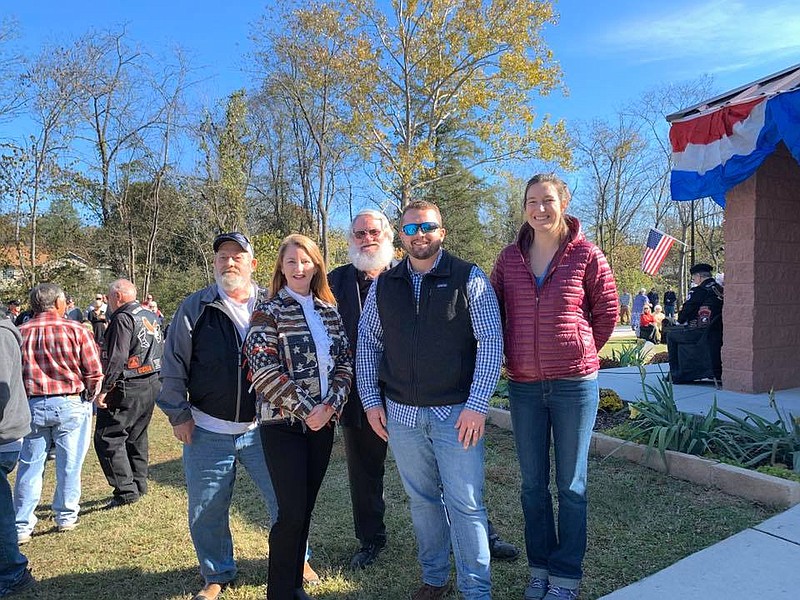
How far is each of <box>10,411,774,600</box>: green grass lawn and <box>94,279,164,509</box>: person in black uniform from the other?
0.93ft

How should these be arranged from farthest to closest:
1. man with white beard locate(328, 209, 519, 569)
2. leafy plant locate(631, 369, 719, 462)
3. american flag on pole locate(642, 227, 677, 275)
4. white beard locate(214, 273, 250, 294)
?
american flag on pole locate(642, 227, 677, 275), leafy plant locate(631, 369, 719, 462), man with white beard locate(328, 209, 519, 569), white beard locate(214, 273, 250, 294)

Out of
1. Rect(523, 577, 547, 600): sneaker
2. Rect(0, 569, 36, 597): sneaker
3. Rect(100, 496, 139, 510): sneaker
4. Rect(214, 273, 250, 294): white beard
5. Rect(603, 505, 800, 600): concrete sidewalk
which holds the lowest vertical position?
Rect(100, 496, 139, 510): sneaker

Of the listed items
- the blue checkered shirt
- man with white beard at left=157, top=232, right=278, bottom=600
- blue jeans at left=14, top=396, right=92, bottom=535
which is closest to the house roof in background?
the blue checkered shirt

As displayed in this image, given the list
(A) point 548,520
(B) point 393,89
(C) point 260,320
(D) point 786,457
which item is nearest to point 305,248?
(C) point 260,320

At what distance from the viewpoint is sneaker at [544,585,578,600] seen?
2604 millimetres

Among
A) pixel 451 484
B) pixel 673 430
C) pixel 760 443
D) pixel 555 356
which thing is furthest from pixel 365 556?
pixel 760 443

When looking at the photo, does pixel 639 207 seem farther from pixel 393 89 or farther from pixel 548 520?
pixel 548 520

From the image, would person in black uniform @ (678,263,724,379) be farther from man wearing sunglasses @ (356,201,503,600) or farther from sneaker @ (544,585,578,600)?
man wearing sunglasses @ (356,201,503,600)

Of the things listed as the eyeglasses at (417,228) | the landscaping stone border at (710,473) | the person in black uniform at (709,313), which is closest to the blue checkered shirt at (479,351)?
the eyeglasses at (417,228)

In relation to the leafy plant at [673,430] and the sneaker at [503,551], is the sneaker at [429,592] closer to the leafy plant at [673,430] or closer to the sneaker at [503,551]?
the sneaker at [503,551]

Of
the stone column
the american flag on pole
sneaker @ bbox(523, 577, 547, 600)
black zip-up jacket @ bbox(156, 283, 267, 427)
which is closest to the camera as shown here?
sneaker @ bbox(523, 577, 547, 600)

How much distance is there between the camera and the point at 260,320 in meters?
2.66

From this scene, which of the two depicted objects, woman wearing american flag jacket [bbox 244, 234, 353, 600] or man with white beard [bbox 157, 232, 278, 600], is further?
man with white beard [bbox 157, 232, 278, 600]

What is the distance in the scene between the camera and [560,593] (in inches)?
103
